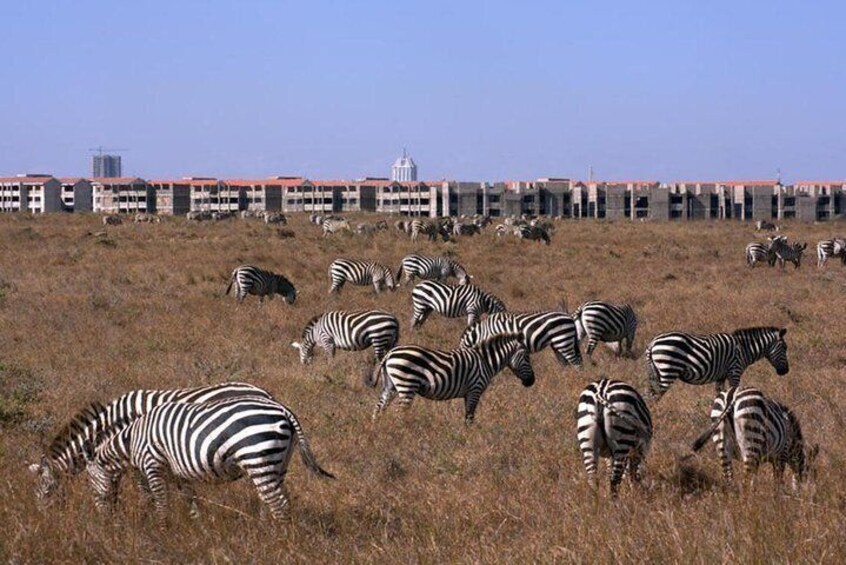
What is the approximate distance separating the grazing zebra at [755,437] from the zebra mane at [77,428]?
4.41m

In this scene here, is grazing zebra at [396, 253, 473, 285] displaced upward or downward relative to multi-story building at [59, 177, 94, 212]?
downward

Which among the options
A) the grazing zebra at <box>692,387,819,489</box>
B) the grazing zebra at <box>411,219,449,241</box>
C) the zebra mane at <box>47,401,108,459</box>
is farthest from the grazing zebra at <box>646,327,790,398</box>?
the grazing zebra at <box>411,219,449,241</box>

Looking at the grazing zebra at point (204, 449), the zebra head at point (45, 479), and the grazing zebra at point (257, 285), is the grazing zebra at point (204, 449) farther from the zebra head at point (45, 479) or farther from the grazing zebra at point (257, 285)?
the grazing zebra at point (257, 285)

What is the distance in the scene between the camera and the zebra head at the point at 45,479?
7762mm

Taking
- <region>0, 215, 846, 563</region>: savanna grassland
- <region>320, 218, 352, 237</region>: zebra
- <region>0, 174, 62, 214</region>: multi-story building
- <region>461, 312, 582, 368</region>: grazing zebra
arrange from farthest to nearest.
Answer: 1. <region>0, 174, 62, 214</region>: multi-story building
2. <region>320, 218, 352, 237</region>: zebra
3. <region>461, 312, 582, 368</region>: grazing zebra
4. <region>0, 215, 846, 563</region>: savanna grassland

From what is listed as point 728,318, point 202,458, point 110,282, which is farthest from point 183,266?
point 202,458

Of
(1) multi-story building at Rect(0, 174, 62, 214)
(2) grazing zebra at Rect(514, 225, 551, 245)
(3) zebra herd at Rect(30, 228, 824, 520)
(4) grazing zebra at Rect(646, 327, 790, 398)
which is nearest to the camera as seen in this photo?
(3) zebra herd at Rect(30, 228, 824, 520)

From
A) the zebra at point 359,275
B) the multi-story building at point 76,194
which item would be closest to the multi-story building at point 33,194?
the multi-story building at point 76,194

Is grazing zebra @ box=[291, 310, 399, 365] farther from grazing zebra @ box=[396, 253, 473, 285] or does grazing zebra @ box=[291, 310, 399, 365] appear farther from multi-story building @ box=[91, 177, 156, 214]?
multi-story building @ box=[91, 177, 156, 214]

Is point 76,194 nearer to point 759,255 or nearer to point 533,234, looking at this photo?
point 533,234

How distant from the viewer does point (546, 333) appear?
1634 cm

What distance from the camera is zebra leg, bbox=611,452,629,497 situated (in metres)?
8.45

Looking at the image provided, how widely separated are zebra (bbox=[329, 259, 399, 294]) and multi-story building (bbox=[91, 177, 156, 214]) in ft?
335

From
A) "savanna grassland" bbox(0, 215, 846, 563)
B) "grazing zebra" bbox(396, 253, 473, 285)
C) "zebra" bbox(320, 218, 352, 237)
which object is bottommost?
"savanna grassland" bbox(0, 215, 846, 563)
